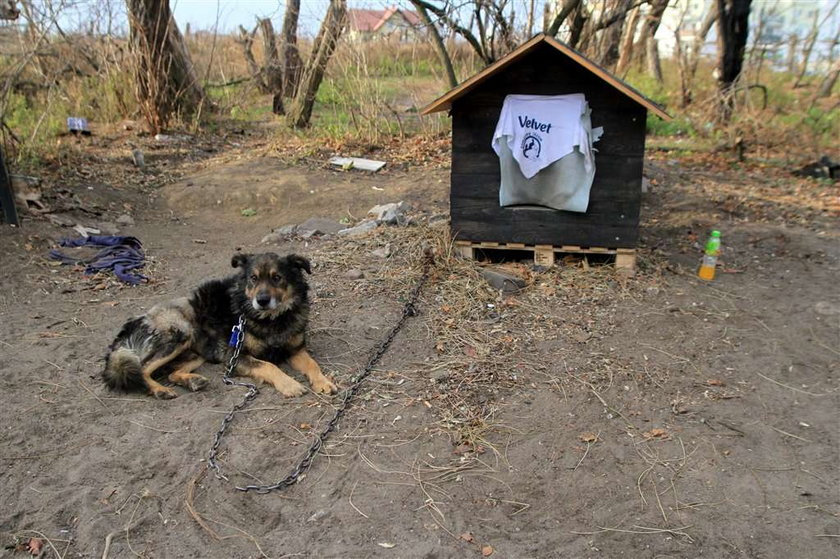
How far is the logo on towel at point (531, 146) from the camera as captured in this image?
19.1 ft

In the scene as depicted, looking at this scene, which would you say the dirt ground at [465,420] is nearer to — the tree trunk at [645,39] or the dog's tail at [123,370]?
the dog's tail at [123,370]

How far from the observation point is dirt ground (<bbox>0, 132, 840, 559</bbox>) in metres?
3.04

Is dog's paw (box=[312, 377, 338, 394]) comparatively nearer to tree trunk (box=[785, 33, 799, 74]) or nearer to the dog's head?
the dog's head

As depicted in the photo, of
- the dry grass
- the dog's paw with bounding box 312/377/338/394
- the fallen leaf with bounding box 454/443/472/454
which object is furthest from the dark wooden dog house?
the fallen leaf with bounding box 454/443/472/454

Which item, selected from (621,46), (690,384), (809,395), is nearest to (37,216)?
(690,384)

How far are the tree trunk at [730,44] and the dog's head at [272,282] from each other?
33.0ft

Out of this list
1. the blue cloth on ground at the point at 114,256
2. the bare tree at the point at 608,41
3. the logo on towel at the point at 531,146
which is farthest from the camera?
the bare tree at the point at 608,41

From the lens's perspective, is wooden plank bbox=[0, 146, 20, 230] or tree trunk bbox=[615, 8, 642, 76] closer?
wooden plank bbox=[0, 146, 20, 230]

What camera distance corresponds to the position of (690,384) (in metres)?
4.39

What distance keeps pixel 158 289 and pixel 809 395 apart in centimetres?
573

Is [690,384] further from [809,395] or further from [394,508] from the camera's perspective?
[394,508]

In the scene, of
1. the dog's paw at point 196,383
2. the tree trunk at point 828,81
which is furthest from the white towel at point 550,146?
the tree trunk at point 828,81

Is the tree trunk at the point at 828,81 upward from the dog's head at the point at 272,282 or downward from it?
upward

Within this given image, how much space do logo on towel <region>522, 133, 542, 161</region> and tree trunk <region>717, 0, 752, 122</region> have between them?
753cm
